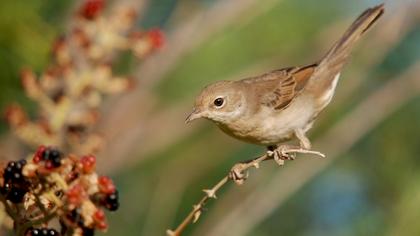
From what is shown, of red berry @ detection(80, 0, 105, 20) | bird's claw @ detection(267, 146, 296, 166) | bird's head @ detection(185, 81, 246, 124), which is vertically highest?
red berry @ detection(80, 0, 105, 20)

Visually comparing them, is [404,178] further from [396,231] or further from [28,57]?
[28,57]

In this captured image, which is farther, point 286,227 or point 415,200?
point 286,227

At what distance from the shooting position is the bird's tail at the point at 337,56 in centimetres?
505

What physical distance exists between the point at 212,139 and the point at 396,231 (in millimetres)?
1603

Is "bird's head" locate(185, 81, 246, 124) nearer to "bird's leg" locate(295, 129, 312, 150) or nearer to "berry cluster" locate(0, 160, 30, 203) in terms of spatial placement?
"bird's leg" locate(295, 129, 312, 150)

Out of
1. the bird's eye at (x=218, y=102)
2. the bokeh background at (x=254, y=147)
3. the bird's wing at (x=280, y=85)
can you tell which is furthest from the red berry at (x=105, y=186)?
the bird's wing at (x=280, y=85)

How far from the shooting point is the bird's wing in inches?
195

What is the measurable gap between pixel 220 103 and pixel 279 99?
0.45 meters

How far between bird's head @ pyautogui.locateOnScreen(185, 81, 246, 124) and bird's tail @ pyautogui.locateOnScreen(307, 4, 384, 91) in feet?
1.97

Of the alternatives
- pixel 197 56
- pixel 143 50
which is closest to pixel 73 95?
pixel 143 50

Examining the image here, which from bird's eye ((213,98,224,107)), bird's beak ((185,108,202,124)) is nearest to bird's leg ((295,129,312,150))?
bird's eye ((213,98,224,107))

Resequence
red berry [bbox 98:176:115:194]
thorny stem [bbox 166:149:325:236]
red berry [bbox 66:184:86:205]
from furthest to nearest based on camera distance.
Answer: thorny stem [bbox 166:149:325:236]
red berry [bbox 98:176:115:194]
red berry [bbox 66:184:86:205]

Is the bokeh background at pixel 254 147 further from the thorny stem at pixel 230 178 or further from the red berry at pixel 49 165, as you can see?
the red berry at pixel 49 165

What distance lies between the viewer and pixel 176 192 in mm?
4973
